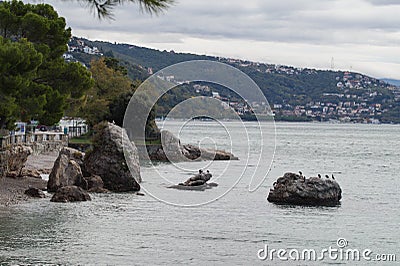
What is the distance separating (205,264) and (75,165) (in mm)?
13331

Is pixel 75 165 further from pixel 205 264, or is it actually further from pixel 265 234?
→ pixel 205 264

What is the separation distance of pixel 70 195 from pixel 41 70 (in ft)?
25.2

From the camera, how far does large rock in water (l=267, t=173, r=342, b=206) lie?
1115 inches

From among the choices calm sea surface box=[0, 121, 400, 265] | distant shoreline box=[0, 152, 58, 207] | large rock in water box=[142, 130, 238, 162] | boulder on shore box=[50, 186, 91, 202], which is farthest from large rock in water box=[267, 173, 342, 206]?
large rock in water box=[142, 130, 238, 162]

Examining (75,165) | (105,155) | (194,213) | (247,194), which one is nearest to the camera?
(194,213)

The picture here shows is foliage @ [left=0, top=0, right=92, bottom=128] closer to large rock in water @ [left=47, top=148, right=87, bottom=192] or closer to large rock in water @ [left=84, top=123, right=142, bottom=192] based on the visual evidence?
large rock in water @ [left=84, top=123, right=142, bottom=192]

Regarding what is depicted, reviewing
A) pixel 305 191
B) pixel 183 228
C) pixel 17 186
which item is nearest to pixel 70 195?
pixel 17 186

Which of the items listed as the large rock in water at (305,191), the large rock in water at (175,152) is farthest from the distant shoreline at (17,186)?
the large rock in water at (175,152)

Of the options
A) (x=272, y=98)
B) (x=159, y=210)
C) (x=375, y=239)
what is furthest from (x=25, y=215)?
(x=272, y=98)

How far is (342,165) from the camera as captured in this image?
64250mm

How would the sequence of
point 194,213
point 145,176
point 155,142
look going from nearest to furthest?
point 194,213 < point 145,176 < point 155,142

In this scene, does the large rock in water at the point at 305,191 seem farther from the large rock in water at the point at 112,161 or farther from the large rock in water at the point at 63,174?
the large rock in water at the point at 63,174

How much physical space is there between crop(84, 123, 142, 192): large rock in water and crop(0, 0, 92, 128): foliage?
238 centimetres

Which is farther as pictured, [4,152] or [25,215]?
[4,152]
